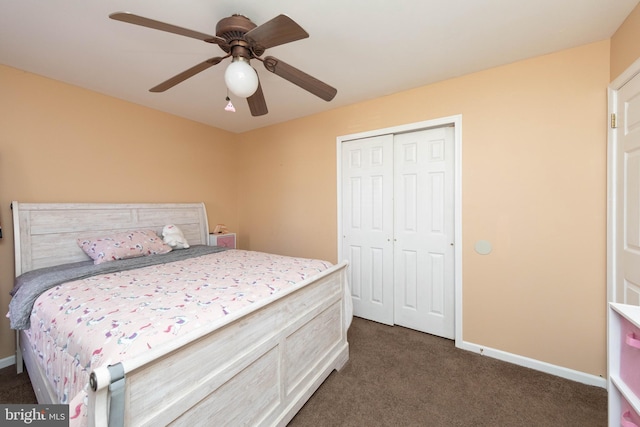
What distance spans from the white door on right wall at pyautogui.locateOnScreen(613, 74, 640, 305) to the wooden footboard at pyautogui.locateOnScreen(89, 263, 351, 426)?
184 cm

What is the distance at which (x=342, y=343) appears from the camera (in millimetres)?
2105

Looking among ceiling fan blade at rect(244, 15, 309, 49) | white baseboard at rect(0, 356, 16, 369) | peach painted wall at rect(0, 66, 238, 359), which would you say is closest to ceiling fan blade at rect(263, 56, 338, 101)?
ceiling fan blade at rect(244, 15, 309, 49)

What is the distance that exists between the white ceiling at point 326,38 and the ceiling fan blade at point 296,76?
1.13 feet

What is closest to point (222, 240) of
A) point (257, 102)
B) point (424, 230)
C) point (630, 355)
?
point (257, 102)

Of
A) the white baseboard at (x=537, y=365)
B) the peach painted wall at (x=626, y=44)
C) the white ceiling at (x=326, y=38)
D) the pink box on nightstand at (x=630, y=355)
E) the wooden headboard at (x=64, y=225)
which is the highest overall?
the white ceiling at (x=326, y=38)

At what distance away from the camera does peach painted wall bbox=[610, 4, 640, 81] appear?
150 centimetres

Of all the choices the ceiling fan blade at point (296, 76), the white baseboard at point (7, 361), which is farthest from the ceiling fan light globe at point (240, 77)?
the white baseboard at point (7, 361)

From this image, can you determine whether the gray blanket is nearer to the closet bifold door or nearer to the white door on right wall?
the closet bifold door

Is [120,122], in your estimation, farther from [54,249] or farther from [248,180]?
[248,180]

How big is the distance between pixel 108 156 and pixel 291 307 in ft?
8.66

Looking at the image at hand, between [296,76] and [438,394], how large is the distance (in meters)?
2.36

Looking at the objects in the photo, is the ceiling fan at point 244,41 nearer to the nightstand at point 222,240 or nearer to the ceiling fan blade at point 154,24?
the ceiling fan blade at point 154,24

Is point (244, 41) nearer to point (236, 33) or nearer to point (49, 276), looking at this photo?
point (236, 33)

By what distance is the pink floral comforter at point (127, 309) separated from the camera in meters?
0.97
